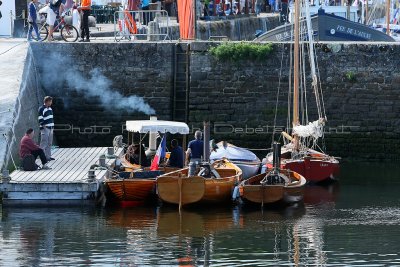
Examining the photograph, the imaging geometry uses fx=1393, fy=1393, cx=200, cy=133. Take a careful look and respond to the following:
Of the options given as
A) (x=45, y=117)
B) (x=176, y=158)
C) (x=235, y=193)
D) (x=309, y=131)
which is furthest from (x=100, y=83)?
(x=235, y=193)

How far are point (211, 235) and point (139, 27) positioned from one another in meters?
16.0

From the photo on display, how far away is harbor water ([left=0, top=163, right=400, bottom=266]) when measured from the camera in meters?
23.7

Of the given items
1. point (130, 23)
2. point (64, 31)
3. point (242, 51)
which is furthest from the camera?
point (130, 23)

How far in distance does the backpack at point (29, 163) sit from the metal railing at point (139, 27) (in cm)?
874

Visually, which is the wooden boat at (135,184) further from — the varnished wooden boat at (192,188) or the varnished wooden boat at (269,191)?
the varnished wooden boat at (269,191)

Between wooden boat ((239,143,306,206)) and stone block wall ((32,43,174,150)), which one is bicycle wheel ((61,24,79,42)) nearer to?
stone block wall ((32,43,174,150))

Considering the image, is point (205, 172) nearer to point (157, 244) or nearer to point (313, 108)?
point (157, 244)

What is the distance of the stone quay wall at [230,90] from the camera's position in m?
36.3

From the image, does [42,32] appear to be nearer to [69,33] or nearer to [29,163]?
[69,33]

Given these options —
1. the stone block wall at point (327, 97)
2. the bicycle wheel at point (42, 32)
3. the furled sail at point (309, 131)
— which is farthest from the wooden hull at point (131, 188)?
the bicycle wheel at point (42, 32)

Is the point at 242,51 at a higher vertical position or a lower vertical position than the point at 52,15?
lower

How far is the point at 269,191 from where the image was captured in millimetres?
28547

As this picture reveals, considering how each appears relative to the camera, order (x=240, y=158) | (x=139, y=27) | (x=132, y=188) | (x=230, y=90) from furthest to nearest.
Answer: (x=139, y=27), (x=230, y=90), (x=240, y=158), (x=132, y=188)

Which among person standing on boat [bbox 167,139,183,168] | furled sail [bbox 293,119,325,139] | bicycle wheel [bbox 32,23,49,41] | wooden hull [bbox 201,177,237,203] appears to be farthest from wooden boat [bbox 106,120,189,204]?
bicycle wheel [bbox 32,23,49,41]
